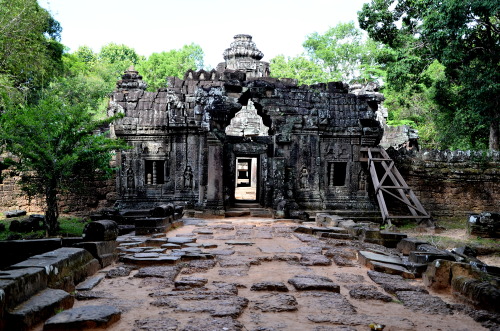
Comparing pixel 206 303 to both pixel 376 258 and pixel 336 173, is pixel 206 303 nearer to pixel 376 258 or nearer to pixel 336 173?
pixel 376 258

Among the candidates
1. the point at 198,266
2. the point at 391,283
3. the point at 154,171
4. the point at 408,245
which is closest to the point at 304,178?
the point at 154,171

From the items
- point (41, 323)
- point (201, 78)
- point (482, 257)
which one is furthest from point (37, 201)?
point (482, 257)

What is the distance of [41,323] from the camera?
11.7ft

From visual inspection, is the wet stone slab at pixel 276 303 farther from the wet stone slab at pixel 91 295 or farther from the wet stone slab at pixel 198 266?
the wet stone slab at pixel 91 295

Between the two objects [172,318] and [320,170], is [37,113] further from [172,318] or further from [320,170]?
[320,170]

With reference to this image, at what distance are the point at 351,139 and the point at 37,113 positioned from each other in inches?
384

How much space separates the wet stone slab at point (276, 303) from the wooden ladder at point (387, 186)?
8870mm

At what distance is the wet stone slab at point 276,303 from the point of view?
13.5ft

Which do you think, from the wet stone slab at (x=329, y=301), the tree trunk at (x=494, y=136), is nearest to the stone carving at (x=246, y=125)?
the tree trunk at (x=494, y=136)

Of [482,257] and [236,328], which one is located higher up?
[236,328]

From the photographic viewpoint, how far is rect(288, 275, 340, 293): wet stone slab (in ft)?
15.9

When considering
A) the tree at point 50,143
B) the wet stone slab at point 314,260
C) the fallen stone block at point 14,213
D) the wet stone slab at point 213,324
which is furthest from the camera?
the fallen stone block at point 14,213

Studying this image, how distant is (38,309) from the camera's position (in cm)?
356

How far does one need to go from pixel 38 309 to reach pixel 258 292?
7.42ft
